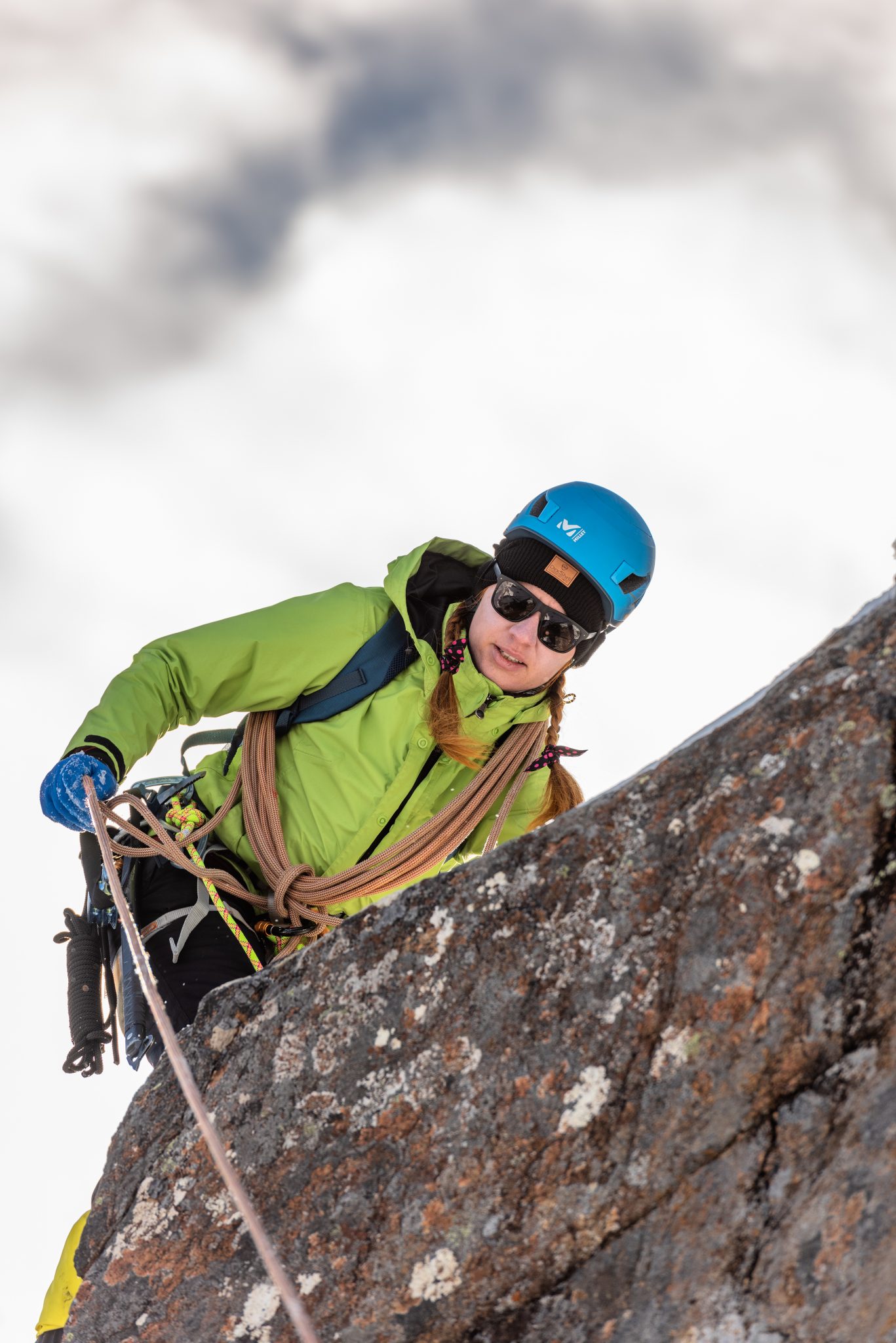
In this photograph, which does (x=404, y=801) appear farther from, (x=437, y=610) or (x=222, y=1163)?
(x=222, y=1163)

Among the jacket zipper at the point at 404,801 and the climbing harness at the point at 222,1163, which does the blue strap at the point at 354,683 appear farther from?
the climbing harness at the point at 222,1163

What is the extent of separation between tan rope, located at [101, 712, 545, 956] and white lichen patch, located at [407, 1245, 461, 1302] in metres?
1.93

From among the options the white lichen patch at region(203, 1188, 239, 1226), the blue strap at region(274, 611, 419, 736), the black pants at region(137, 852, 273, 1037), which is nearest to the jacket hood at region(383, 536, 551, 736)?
the blue strap at region(274, 611, 419, 736)

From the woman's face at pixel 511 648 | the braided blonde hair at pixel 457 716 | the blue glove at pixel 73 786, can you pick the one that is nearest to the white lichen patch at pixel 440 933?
the braided blonde hair at pixel 457 716

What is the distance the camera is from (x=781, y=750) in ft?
8.37

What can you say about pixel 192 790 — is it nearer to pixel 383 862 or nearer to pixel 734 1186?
pixel 383 862

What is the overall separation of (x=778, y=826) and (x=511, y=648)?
2.24 metres

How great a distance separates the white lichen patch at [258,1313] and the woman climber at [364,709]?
5.60 ft

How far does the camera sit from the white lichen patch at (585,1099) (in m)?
2.45

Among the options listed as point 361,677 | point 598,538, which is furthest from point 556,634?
point 361,677

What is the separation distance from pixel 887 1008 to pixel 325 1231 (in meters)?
1.35

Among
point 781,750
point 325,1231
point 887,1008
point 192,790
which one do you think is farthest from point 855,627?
point 192,790

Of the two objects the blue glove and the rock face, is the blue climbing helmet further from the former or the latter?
the rock face

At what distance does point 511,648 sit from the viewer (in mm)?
4621
